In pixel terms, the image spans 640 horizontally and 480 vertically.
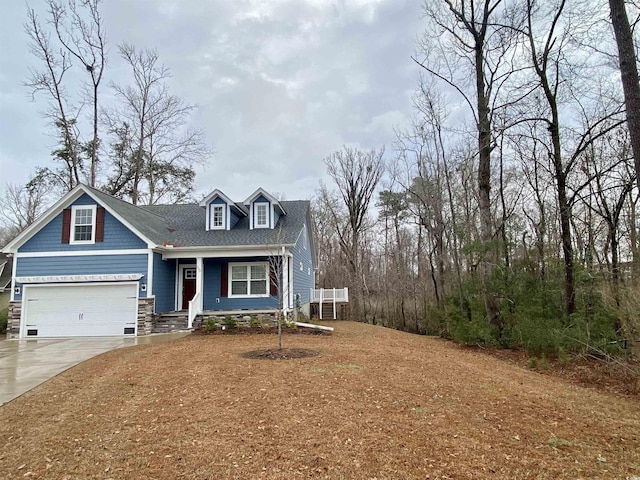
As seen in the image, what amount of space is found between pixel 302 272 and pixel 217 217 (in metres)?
4.73

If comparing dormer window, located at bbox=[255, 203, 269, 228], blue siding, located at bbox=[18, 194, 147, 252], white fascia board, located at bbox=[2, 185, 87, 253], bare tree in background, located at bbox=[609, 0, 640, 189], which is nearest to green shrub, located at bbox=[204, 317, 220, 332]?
blue siding, located at bbox=[18, 194, 147, 252]

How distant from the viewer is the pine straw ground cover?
332 cm

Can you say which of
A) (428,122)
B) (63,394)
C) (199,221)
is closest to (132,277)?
(199,221)

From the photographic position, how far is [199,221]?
16828 mm

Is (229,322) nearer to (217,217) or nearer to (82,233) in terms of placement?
(217,217)

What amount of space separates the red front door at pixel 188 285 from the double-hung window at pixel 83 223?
344 cm

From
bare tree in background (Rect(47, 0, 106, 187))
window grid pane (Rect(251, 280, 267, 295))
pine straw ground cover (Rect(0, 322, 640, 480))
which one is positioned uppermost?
bare tree in background (Rect(47, 0, 106, 187))

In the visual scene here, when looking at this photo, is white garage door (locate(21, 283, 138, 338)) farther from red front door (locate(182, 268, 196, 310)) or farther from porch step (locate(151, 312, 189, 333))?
red front door (locate(182, 268, 196, 310))

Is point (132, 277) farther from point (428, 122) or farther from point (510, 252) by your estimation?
point (428, 122)

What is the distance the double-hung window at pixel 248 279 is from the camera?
14516mm

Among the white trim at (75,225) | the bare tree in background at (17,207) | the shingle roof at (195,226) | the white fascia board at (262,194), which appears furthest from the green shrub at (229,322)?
the bare tree in background at (17,207)

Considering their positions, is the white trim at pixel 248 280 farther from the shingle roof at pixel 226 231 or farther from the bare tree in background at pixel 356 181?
the bare tree in background at pixel 356 181

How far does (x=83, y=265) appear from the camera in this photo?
13.1 metres

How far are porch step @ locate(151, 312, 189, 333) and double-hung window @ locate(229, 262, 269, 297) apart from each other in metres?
1.99
